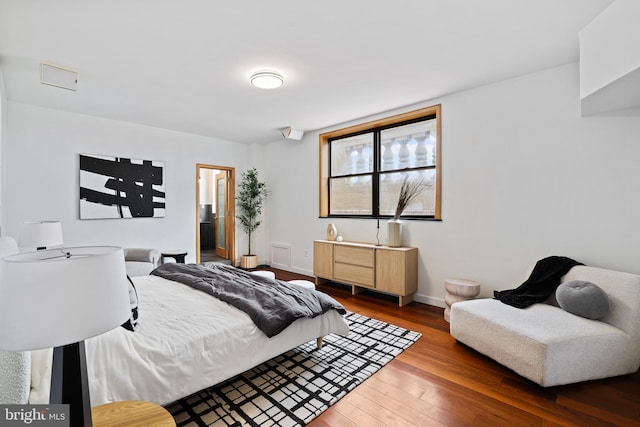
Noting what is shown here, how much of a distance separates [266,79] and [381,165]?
2234mm

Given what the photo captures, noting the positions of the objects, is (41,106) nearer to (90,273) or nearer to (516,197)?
(90,273)

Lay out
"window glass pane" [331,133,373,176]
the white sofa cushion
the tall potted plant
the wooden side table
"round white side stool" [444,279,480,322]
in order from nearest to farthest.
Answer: the wooden side table → the white sofa cushion → "round white side stool" [444,279,480,322] → "window glass pane" [331,133,373,176] → the tall potted plant

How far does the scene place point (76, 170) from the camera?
425cm

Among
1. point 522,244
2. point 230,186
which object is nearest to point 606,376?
point 522,244

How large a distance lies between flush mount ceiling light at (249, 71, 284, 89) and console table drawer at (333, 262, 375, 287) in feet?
8.65

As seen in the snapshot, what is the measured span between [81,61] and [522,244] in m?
4.76

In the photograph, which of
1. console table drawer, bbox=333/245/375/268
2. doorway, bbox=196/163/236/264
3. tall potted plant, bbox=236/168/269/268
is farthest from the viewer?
tall potted plant, bbox=236/168/269/268

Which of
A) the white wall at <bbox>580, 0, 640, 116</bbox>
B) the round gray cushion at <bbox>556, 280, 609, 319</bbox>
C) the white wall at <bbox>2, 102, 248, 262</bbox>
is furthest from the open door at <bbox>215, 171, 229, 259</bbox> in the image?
the white wall at <bbox>580, 0, 640, 116</bbox>

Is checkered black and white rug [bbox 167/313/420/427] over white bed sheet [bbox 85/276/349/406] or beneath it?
beneath

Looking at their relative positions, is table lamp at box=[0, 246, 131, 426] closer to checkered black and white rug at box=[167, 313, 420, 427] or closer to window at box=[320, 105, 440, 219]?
checkered black and white rug at box=[167, 313, 420, 427]

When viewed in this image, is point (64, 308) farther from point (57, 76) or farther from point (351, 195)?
point (351, 195)

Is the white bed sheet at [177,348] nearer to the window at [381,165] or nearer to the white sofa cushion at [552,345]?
the white sofa cushion at [552,345]

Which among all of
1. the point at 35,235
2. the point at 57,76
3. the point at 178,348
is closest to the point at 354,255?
the point at 178,348

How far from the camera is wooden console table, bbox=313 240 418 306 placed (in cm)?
380
